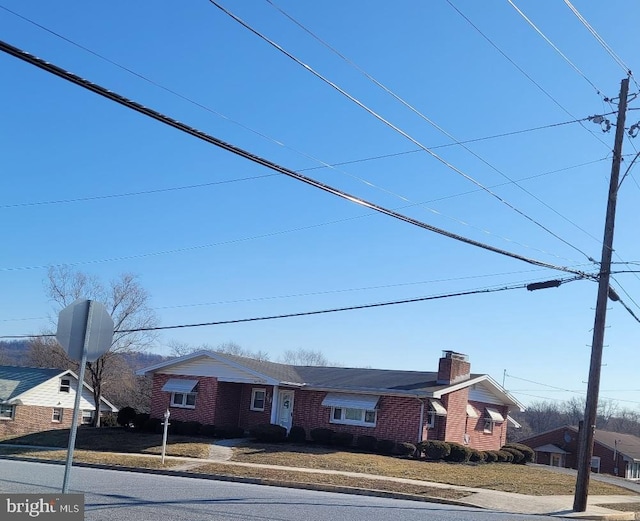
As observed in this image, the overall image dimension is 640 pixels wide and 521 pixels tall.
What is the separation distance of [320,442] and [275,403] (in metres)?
3.63

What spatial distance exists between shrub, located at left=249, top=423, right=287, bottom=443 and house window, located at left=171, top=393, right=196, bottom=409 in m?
4.92

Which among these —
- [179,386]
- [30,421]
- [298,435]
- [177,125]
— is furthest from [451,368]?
[30,421]

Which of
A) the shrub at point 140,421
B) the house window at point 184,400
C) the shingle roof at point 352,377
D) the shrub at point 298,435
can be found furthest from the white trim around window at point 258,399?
the shrub at point 140,421

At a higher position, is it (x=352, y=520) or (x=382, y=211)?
(x=382, y=211)

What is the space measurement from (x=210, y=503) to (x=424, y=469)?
12986 millimetres

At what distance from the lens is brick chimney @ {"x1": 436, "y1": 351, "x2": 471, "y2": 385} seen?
1287 inches

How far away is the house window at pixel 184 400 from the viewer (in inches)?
1384

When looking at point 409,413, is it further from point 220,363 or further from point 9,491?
point 9,491

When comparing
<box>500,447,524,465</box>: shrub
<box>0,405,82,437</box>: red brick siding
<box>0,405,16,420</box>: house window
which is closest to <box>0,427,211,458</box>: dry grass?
<box>0,405,82,437</box>: red brick siding

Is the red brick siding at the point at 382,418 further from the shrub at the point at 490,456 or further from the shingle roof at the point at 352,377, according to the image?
the shrub at the point at 490,456

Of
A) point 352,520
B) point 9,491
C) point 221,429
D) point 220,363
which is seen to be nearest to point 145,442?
point 221,429

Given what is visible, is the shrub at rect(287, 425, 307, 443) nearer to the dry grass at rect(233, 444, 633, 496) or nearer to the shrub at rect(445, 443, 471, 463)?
the dry grass at rect(233, 444, 633, 496)

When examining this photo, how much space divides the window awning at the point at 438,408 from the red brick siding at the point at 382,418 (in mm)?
670

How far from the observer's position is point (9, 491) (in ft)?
44.3
